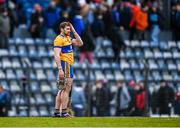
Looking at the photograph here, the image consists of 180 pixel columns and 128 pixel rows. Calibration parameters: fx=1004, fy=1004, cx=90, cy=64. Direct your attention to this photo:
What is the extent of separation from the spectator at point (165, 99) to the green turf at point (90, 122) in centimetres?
798

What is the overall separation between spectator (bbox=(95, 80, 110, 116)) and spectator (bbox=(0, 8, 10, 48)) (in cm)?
378

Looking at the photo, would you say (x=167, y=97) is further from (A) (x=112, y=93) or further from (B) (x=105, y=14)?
(B) (x=105, y=14)

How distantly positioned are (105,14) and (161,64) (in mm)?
2548

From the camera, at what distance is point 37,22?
106 feet

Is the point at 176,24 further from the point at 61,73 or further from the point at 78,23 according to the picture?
the point at 61,73

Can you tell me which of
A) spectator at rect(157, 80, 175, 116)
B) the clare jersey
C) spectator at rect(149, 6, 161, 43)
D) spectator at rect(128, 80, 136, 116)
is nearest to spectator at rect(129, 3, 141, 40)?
spectator at rect(149, 6, 161, 43)

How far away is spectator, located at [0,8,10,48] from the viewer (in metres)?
31.5

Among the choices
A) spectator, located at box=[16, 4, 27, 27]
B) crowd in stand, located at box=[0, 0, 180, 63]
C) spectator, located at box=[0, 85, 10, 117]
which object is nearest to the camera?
spectator, located at box=[0, 85, 10, 117]

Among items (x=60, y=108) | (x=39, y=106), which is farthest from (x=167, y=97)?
(x=60, y=108)

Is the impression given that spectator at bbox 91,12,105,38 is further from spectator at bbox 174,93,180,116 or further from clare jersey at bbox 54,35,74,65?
clare jersey at bbox 54,35,74,65

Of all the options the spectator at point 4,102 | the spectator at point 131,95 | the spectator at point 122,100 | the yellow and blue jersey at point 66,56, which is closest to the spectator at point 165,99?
the spectator at point 131,95

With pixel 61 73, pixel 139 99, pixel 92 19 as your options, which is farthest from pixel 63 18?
pixel 61 73

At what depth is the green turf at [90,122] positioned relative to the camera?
19703mm

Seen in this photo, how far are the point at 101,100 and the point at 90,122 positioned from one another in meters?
9.15
